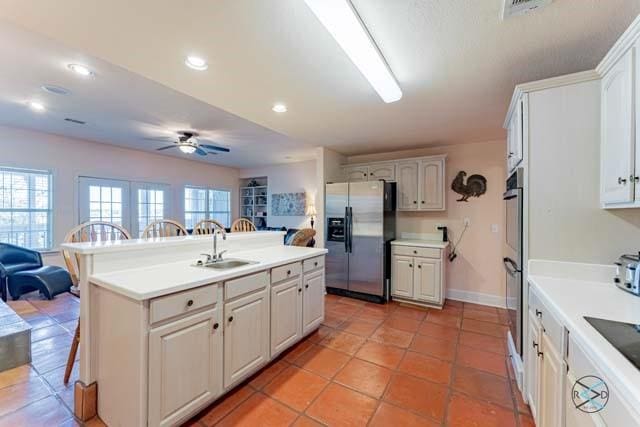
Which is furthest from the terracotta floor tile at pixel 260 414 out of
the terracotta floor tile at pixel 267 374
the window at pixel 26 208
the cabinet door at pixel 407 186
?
the window at pixel 26 208

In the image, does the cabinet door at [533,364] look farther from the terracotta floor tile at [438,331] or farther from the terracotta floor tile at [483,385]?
the terracotta floor tile at [438,331]

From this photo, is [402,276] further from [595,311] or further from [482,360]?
[595,311]

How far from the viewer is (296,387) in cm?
205

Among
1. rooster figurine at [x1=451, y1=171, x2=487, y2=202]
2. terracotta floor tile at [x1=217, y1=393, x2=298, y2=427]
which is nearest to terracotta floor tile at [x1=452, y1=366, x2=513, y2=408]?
terracotta floor tile at [x1=217, y1=393, x2=298, y2=427]

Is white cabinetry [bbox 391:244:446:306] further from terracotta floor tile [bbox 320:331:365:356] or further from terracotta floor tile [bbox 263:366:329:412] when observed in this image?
terracotta floor tile [bbox 263:366:329:412]

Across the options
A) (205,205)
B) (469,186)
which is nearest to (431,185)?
(469,186)

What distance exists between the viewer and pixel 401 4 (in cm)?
137

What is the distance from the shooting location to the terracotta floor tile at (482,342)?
2.63 meters

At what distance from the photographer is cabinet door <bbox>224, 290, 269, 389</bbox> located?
187cm

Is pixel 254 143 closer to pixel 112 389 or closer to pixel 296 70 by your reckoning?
pixel 296 70

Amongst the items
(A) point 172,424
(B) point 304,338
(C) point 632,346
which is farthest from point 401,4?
(B) point 304,338

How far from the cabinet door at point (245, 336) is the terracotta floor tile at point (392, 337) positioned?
49.3 inches

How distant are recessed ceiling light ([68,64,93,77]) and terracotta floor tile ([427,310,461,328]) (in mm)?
4333

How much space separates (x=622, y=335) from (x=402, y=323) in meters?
2.38
